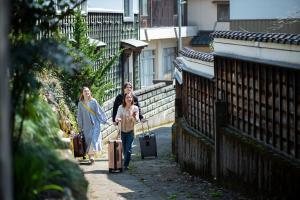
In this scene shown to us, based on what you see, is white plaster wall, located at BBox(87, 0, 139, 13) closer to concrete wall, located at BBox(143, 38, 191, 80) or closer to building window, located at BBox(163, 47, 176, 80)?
concrete wall, located at BBox(143, 38, 191, 80)

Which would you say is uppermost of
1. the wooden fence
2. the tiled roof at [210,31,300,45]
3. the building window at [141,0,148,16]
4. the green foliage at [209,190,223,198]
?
the building window at [141,0,148,16]

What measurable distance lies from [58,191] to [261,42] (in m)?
6.05

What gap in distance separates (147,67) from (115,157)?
23.4m

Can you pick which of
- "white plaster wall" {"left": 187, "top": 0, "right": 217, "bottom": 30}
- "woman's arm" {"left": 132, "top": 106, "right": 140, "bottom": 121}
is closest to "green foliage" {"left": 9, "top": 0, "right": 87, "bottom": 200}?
"woman's arm" {"left": 132, "top": 106, "right": 140, "bottom": 121}

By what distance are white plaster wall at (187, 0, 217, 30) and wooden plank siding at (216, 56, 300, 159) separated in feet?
91.6

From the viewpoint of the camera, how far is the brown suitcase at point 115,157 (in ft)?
48.6

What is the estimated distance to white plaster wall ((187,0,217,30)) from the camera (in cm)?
4250

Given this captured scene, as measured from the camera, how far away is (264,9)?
84.2 ft

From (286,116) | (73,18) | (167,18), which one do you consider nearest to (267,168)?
(286,116)

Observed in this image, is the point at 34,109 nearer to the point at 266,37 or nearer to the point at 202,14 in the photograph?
the point at 266,37

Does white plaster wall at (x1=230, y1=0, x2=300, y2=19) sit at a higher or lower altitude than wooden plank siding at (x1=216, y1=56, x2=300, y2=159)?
higher

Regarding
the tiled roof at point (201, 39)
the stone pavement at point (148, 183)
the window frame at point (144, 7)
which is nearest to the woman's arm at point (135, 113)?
the stone pavement at point (148, 183)

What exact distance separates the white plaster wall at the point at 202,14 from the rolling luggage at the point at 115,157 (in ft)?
93.7

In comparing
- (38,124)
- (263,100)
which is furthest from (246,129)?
(38,124)
